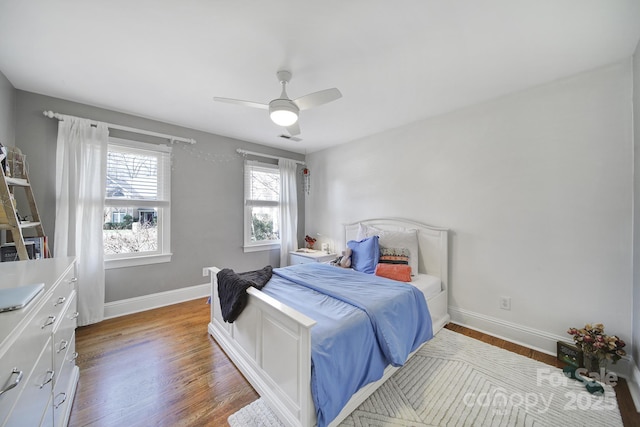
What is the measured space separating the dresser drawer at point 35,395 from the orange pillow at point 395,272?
247cm

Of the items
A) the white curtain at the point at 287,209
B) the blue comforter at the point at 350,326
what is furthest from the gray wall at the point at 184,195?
the blue comforter at the point at 350,326

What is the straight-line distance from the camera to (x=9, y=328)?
77cm

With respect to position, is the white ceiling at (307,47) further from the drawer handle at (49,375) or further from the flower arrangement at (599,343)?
the flower arrangement at (599,343)

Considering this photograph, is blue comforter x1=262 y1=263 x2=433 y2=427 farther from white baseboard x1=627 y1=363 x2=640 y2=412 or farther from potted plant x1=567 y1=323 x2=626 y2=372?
white baseboard x1=627 y1=363 x2=640 y2=412

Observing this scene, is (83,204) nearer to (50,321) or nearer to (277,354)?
(50,321)

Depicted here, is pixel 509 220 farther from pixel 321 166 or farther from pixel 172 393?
pixel 172 393

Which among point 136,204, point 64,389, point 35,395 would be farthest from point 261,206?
point 35,395

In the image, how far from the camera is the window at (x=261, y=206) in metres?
4.04

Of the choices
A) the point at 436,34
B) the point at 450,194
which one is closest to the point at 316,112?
the point at 436,34

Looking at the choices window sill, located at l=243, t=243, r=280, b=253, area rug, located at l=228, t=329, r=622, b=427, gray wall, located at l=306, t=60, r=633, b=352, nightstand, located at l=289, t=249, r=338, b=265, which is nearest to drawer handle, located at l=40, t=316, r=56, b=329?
area rug, located at l=228, t=329, r=622, b=427

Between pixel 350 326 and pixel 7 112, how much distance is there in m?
3.58

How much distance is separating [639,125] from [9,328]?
362cm

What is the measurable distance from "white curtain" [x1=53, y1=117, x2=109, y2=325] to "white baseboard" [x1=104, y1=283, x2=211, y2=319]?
0.46ft

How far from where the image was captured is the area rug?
4.95ft
